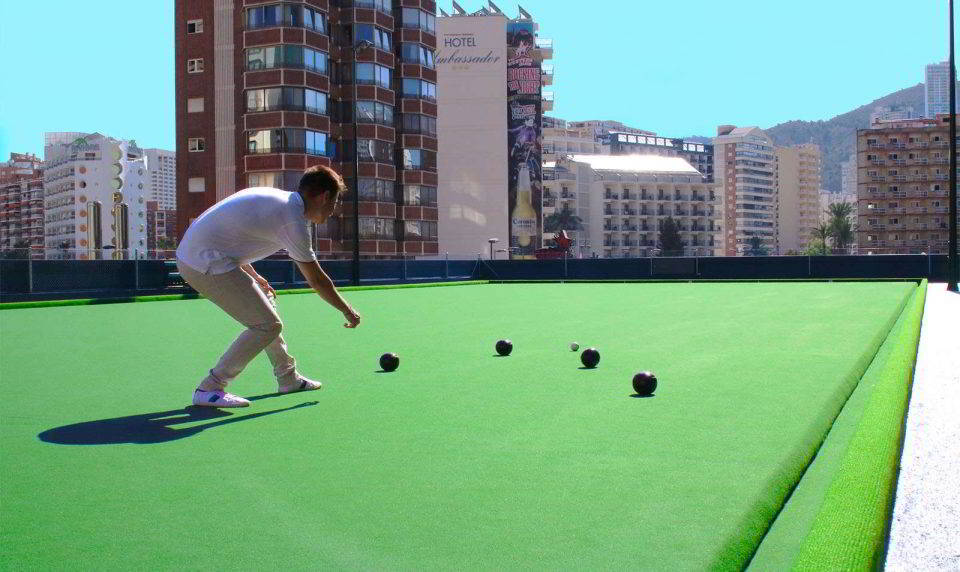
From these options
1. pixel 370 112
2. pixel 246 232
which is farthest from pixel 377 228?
pixel 246 232

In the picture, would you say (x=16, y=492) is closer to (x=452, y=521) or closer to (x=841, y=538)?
(x=452, y=521)

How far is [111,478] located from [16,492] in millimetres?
385

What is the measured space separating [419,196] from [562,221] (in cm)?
6239

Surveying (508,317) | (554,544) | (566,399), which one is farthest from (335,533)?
(508,317)

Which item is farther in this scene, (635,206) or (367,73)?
(635,206)

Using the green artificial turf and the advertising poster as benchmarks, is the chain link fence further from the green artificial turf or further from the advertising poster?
the advertising poster

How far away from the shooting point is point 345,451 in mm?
4797

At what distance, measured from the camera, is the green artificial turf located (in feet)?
10.6

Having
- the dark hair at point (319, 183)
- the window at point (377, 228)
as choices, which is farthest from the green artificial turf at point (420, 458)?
the window at point (377, 228)

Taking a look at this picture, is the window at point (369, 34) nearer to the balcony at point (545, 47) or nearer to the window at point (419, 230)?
the window at point (419, 230)

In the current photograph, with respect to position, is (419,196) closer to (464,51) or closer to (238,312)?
(464,51)

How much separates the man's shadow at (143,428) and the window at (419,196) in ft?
215

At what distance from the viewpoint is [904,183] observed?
139250 mm

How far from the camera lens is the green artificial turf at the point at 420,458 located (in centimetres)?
322
